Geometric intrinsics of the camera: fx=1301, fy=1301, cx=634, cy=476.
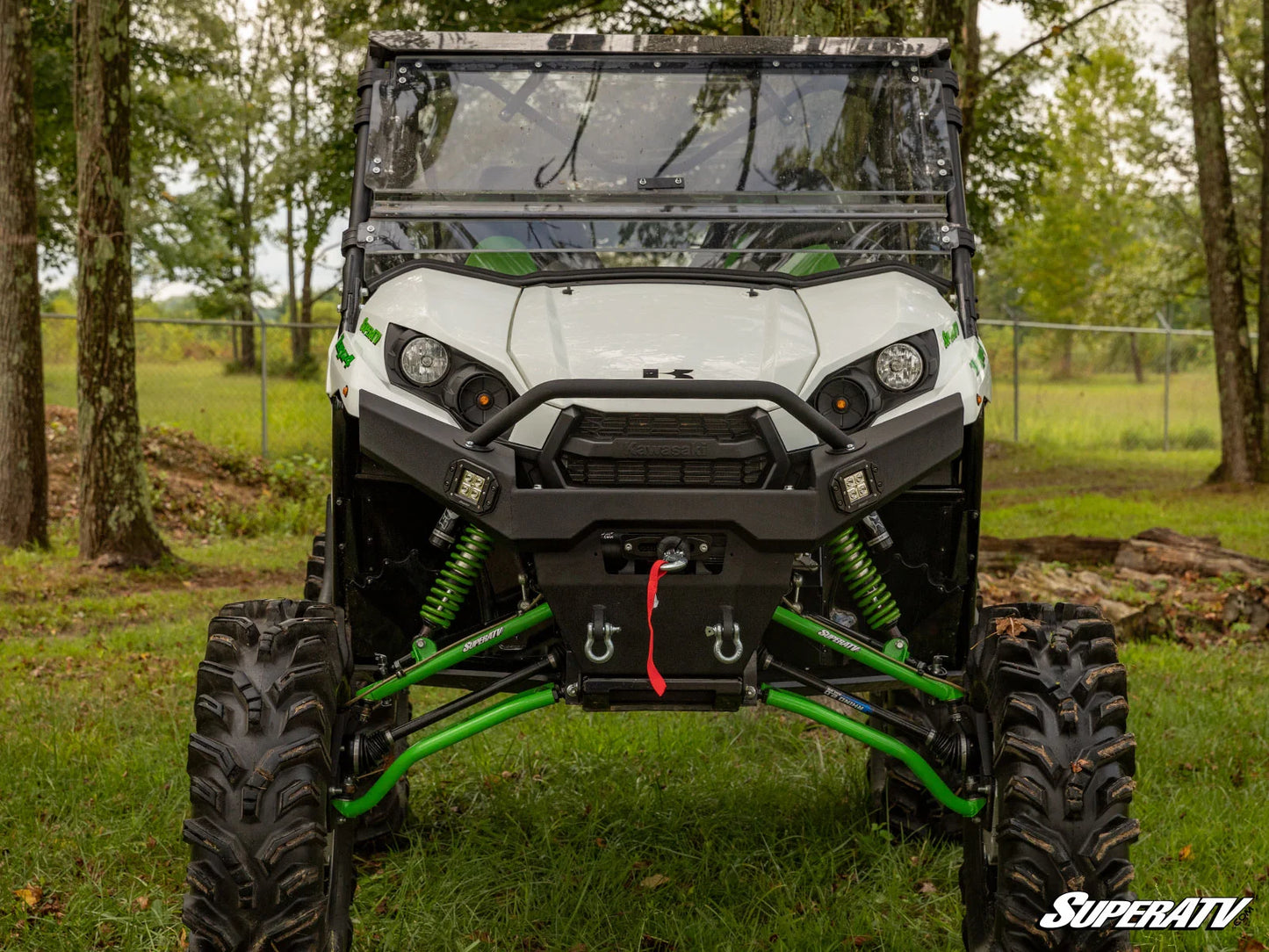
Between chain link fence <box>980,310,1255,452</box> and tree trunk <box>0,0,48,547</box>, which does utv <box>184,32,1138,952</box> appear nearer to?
tree trunk <box>0,0,48,547</box>

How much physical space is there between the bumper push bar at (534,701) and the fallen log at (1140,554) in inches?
216

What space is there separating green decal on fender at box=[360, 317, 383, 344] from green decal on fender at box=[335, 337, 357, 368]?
0.23ft

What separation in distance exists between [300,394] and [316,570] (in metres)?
13.9

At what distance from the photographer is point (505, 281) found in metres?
3.62

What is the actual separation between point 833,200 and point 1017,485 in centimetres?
1420

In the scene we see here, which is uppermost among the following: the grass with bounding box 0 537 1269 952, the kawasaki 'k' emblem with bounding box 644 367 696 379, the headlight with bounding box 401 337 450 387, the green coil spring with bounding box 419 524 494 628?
the headlight with bounding box 401 337 450 387

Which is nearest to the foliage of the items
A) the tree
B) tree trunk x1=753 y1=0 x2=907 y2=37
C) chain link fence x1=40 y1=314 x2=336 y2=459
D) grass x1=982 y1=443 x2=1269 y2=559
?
the tree

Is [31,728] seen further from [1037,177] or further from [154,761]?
[1037,177]

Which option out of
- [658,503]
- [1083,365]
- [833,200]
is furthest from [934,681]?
[1083,365]

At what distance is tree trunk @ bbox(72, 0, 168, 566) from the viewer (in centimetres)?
994

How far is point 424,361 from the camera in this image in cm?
331

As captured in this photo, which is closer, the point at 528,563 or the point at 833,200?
the point at 528,563
